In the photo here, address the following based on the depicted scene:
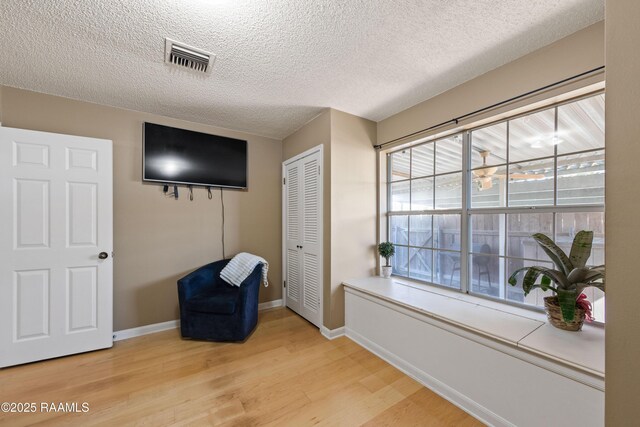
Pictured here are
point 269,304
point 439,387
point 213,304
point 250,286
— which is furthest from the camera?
point 269,304

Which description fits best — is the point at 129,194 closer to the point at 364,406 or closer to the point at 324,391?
the point at 324,391

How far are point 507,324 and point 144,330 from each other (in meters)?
3.37

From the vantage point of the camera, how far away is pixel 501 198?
6.67 feet

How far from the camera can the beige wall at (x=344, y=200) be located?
2631 mm

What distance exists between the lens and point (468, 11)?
143cm

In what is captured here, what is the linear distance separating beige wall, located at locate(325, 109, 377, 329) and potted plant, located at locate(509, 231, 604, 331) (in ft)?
5.00

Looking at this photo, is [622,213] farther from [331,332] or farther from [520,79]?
[331,332]

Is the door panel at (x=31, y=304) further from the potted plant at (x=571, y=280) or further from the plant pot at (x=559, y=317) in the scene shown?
the plant pot at (x=559, y=317)

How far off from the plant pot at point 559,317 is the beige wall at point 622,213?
2.70 feet

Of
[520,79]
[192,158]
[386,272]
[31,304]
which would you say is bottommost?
[31,304]

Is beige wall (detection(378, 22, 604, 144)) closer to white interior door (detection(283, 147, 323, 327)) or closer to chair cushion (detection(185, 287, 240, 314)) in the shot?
white interior door (detection(283, 147, 323, 327))

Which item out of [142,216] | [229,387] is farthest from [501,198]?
[142,216]

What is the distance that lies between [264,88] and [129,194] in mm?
1867

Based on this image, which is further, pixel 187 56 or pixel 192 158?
pixel 192 158
